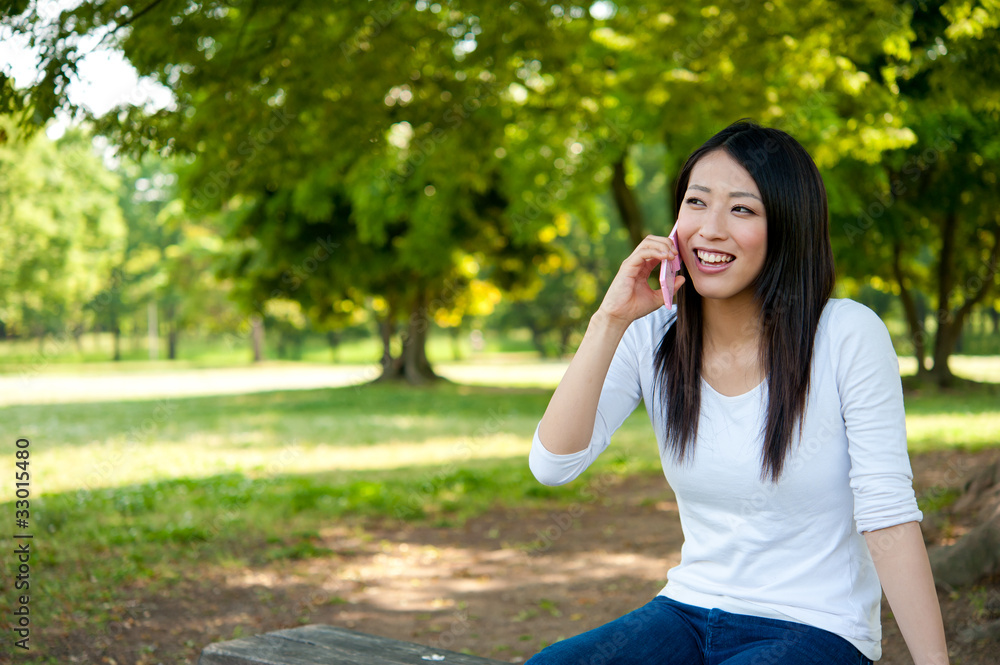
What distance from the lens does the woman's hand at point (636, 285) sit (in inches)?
88.3

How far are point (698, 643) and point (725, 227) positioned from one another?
3.49 feet

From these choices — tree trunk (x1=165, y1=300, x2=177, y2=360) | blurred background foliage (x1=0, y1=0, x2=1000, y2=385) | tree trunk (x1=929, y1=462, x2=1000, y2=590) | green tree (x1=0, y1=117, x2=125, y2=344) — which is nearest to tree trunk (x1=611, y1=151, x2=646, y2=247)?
blurred background foliage (x1=0, y1=0, x2=1000, y2=385)

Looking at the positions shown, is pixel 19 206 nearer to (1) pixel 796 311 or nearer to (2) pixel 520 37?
(2) pixel 520 37

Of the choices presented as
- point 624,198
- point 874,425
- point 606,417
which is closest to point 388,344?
point 624,198

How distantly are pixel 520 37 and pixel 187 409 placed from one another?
15.5 m

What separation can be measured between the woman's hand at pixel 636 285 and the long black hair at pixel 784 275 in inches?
9.7

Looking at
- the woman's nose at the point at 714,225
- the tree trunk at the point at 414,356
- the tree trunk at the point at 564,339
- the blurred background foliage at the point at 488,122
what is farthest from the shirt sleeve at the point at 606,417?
the tree trunk at the point at 564,339

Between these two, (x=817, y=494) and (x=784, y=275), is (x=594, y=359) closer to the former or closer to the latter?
(x=784, y=275)

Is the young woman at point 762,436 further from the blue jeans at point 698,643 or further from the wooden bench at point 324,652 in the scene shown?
the wooden bench at point 324,652

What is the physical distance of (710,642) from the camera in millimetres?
2070

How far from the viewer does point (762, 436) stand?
2.06 meters

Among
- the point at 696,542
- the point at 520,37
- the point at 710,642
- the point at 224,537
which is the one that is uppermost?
the point at 520,37

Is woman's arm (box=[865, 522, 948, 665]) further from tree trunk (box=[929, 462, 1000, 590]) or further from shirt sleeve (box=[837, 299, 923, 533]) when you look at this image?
tree trunk (box=[929, 462, 1000, 590])

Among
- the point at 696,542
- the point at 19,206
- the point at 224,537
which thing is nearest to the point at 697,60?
the point at 224,537
